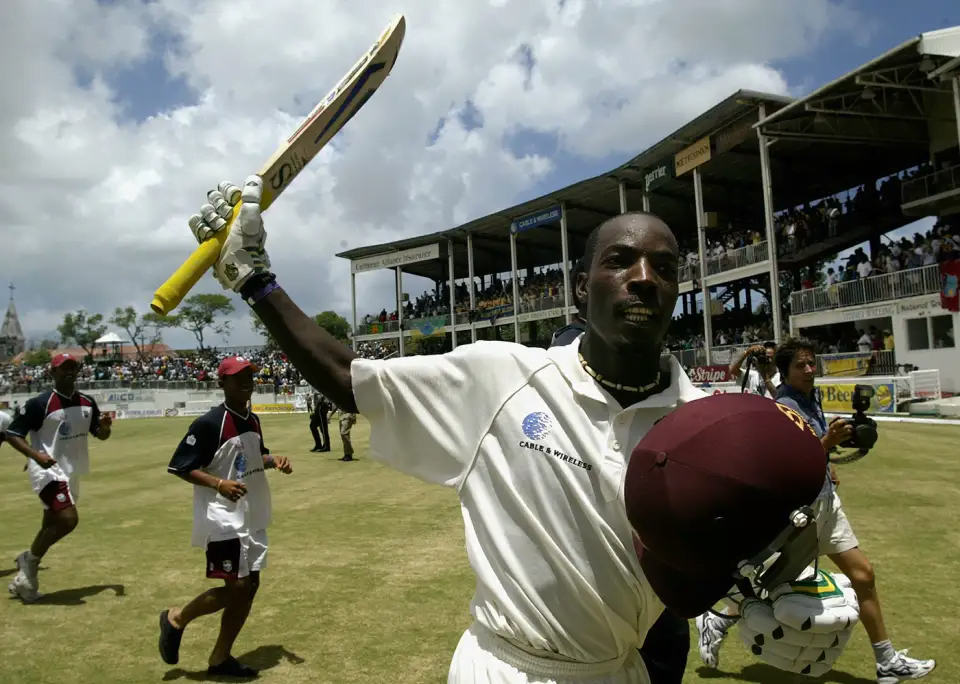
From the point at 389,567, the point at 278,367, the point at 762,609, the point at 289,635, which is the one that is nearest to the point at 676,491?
the point at 762,609

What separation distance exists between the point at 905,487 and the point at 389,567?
758 centimetres

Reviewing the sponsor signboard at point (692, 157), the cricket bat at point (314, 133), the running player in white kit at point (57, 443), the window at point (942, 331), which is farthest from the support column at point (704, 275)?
the cricket bat at point (314, 133)

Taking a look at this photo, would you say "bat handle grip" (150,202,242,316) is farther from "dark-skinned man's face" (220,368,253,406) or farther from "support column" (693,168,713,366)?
"support column" (693,168,713,366)

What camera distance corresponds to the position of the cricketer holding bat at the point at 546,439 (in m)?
1.94

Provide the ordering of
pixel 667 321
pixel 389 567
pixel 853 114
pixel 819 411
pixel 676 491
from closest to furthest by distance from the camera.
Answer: pixel 676 491 → pixel 667 321 → pixel 819 411 → pixel 389 567 → pixel 853 114

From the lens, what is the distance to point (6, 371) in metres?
62.7

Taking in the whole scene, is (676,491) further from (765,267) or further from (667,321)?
(765,267)

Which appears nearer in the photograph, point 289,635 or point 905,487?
point 289,635

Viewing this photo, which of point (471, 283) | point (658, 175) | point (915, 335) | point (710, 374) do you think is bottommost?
point (710, 374)

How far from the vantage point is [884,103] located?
1002 inches

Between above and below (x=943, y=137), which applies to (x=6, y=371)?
below

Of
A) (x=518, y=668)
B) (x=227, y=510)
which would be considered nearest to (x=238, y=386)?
(x=227, y=510)

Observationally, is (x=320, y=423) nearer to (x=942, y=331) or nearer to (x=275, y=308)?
(x=275, y=308)

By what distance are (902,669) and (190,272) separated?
4710 millimetres
